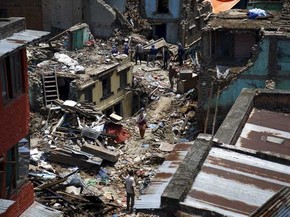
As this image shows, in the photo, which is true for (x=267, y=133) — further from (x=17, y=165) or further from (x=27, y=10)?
(x=27, y=10)

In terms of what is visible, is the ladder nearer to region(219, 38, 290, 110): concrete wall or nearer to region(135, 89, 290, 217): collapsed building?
region(219, 38, 290, 110): concrete wall

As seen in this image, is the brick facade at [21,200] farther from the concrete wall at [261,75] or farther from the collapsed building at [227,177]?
the concrete wall at [261,75]

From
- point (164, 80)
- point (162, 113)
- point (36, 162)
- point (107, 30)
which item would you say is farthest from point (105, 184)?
point (107, 30)

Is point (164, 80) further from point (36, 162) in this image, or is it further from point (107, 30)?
point (36, 162)

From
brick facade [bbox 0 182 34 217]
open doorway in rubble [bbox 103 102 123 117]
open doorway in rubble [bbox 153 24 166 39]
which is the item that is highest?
brick facade [bbox 0 182 34 217]

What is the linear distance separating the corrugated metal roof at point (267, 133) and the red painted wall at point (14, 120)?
423 cm

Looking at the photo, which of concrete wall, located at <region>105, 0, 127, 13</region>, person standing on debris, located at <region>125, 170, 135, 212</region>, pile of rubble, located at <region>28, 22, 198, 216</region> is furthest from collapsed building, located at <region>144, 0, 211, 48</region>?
person standing on debris, located at <region>125, 170, 135, 212</region>

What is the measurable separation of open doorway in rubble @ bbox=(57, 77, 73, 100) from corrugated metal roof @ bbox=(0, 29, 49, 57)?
11.3 m

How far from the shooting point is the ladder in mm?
21655

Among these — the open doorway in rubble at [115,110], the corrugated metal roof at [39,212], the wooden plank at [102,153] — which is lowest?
the open doorway in rubble at [115,110]

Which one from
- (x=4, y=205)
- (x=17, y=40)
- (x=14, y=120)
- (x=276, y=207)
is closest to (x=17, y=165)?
(x=14, y=120)

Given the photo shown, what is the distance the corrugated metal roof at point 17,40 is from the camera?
32.8ft

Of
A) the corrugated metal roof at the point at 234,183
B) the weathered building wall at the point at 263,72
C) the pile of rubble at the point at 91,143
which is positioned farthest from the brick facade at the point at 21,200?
the weathered building wall at the point at 263,72

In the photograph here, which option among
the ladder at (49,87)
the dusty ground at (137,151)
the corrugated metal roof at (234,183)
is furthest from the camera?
the ladder at (49,87)
